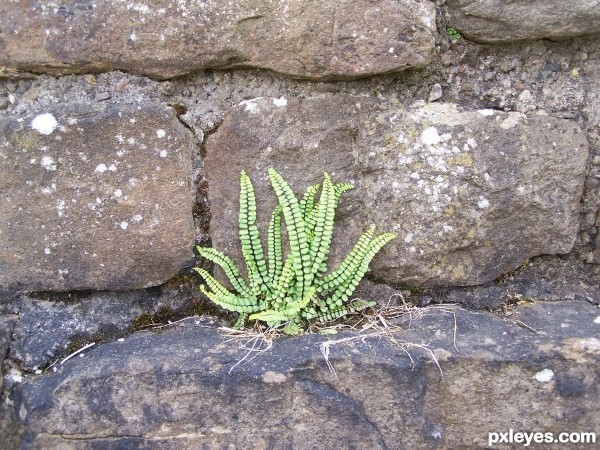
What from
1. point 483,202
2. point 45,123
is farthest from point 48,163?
point 483,202

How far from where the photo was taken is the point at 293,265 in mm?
2555

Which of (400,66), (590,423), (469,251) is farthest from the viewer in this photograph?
(469,251)

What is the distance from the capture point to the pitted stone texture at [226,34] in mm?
2426

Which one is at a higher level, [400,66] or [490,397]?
[400,66]

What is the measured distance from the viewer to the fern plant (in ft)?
8.38

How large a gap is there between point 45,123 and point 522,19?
214 cm

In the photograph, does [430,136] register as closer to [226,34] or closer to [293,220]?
[293,220]

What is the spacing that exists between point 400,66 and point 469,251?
2.97 ft

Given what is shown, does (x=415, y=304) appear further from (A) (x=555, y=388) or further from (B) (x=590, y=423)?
(B) (x=590, y=423)

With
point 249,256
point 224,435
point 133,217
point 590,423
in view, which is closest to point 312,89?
point 249,256

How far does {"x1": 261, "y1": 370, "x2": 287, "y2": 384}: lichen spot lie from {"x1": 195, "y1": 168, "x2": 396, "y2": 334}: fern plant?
244 mm

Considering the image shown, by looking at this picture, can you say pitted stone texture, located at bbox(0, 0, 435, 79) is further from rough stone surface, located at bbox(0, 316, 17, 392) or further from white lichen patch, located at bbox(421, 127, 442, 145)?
rough stone surface, located at bbox(0, 316, 17, 392)

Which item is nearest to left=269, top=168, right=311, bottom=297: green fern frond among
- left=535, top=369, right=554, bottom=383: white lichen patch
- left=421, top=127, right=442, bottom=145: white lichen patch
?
left=421, top=127, right=442, bottom=145: white lichen patch

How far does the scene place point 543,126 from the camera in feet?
8.36
